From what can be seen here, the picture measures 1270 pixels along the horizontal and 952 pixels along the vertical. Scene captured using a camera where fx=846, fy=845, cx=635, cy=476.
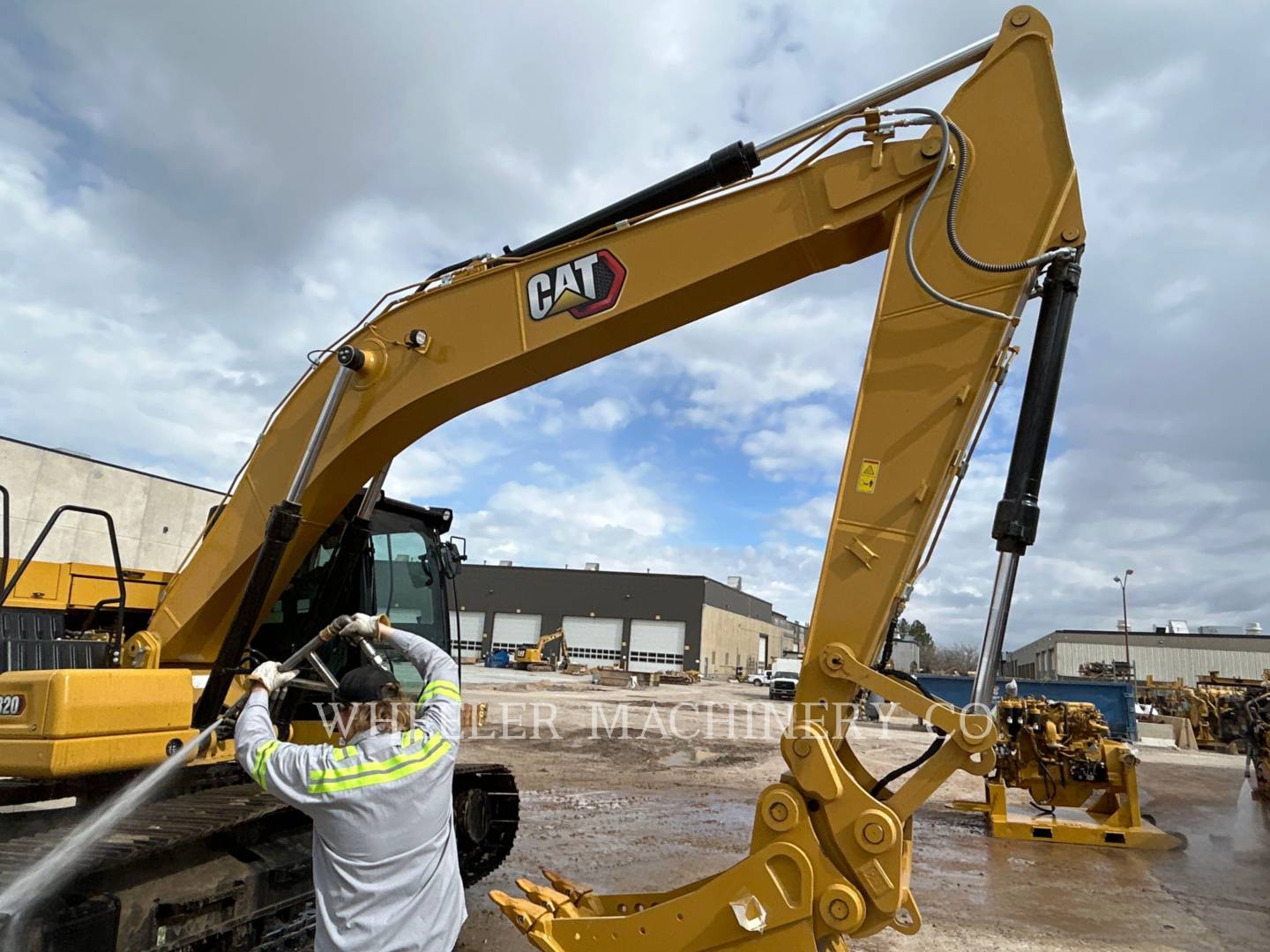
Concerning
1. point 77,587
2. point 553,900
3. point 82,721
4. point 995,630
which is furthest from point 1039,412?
point 77,587

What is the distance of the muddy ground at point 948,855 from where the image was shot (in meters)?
5.89

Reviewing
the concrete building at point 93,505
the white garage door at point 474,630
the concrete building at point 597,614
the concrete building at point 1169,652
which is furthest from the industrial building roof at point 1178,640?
the concrete building at point 93,505

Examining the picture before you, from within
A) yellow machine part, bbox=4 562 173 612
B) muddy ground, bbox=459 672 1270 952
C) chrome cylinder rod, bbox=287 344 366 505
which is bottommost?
muddy ground, bbox=459 672 1270 952

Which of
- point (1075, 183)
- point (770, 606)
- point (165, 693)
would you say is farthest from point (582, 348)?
point (770, 606)

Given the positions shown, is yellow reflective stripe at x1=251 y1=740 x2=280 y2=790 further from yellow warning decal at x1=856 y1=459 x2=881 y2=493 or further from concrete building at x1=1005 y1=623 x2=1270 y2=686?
concrete building at x1=1005 y1=623 x2=1270 y2=686

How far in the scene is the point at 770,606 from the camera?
72.8 m

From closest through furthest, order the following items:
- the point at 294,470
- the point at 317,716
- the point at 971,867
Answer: the point at 294,470, the point at 317,716, the point at 971,867

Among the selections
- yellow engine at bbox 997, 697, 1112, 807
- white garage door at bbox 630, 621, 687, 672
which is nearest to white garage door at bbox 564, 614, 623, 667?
white garage door at bbox 630, 621, 687, 672

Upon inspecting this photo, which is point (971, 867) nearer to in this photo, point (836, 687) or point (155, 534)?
point (836, 687)

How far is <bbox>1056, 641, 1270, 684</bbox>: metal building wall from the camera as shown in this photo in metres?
45.5

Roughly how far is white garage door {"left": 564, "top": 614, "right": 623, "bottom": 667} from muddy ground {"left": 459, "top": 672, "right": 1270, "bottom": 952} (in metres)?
34.7

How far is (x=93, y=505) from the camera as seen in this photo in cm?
1953

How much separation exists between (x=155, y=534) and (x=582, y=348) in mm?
20795

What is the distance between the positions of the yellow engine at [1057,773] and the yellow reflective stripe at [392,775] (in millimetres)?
7984
